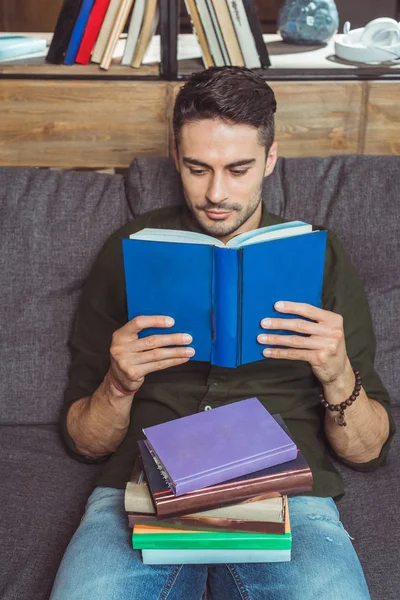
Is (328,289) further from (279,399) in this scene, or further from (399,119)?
(399,119)

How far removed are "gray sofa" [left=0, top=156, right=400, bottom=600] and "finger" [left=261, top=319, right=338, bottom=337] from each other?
46cm

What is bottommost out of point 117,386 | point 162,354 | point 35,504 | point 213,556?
point 35,504

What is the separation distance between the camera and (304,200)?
1792 millimetres

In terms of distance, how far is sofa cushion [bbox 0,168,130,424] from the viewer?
5.75 feet

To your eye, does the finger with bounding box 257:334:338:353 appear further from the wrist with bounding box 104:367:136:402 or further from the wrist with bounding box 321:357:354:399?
the wrist with bounding box 104:367:136:402

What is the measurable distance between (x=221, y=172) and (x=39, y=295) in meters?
0.53

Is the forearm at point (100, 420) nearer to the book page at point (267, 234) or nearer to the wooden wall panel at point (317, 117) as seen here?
the book page at point (267, 234)

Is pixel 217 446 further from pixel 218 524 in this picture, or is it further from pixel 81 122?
pixel 81 122

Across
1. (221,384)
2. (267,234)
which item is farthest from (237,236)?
(221,384)

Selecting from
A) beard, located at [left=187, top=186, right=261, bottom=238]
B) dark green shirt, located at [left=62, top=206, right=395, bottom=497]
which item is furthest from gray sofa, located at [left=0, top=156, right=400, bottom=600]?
beard, located at [left=187, top=186, right=261, bottom=238]

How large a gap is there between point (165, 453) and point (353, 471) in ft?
1.90

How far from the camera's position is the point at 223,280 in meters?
1.24

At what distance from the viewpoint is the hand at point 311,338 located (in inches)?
50.3

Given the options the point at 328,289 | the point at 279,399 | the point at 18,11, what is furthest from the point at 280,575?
the point at 18,11
